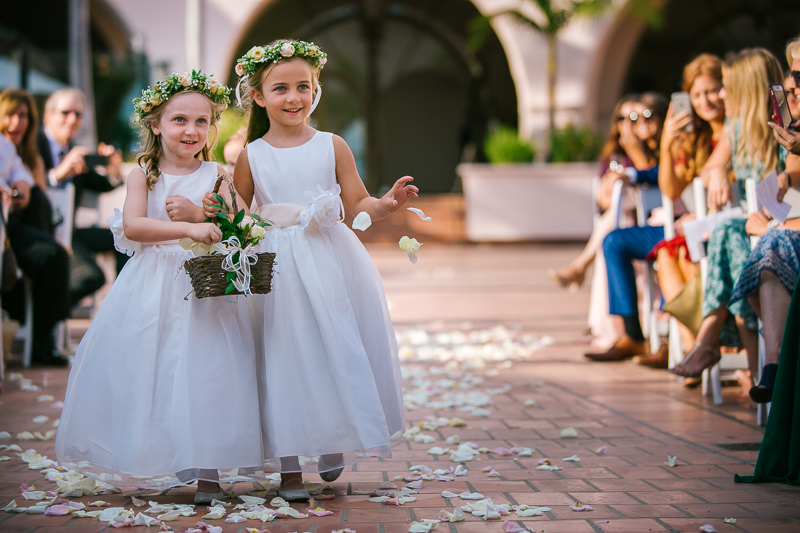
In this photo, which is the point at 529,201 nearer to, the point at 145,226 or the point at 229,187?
the point at 229,187

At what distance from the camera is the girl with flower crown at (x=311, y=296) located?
312cm

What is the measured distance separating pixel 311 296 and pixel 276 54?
3.19 feet

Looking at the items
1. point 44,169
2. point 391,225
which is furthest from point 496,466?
point 391,225

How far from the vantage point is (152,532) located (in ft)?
9.23

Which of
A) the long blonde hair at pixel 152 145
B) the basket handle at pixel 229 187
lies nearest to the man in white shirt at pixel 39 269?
the long blonde hair at pixel 152 145

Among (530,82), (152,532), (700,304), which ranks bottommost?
(152,532)

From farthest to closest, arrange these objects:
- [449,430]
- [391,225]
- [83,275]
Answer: [391,225]
[83,275]
[449,430]

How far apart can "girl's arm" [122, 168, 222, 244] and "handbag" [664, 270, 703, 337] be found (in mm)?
3021

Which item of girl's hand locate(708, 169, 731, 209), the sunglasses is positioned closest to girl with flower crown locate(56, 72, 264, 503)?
girl's hand locate(708, 169, 731, 209)

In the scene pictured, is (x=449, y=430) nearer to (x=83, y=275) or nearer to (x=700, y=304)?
(x=700, y=304)

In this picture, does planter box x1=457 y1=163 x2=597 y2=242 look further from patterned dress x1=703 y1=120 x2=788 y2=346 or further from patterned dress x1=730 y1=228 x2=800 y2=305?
patterned dress x1=730 y1=228 x2=800 y2=305

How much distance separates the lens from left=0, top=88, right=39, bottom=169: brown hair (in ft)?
20.1

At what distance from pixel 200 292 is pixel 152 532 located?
0.79 m

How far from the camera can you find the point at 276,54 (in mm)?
3383
